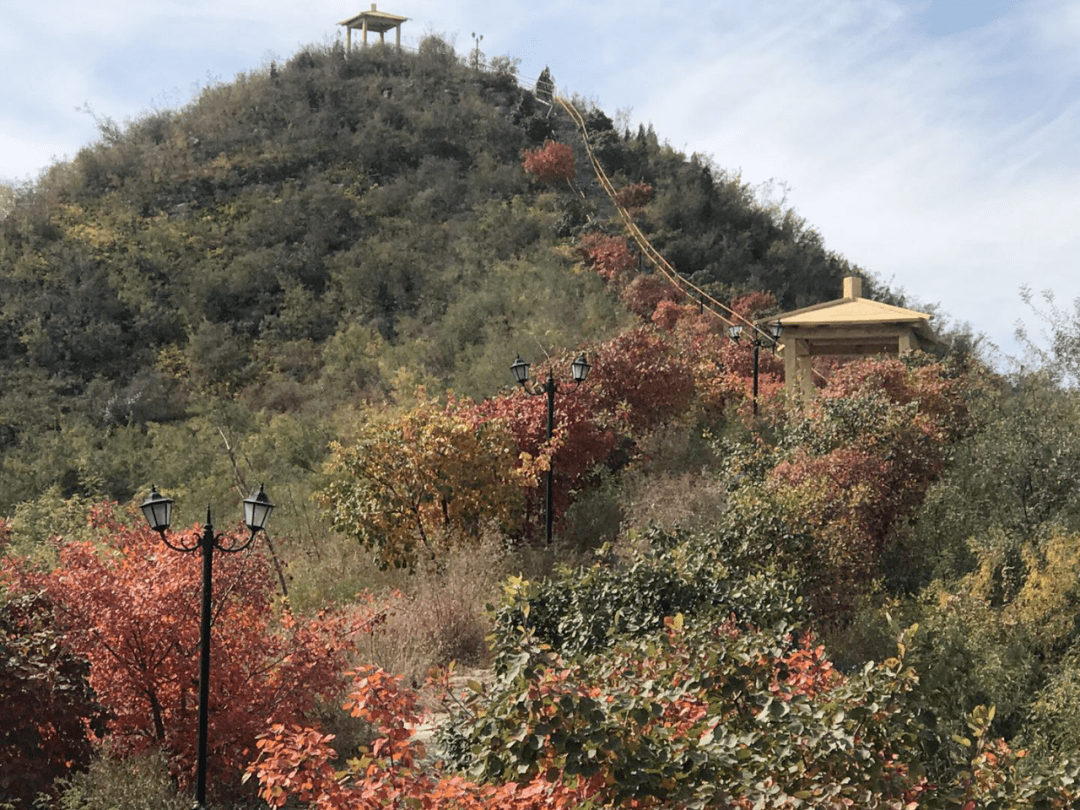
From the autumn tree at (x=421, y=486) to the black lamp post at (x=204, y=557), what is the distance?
5360mm

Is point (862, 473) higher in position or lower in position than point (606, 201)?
lower

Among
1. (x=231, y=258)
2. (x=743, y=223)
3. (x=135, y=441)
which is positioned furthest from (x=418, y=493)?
(x=743, y=223)

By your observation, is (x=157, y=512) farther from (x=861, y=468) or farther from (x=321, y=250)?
(x=321, y=250)

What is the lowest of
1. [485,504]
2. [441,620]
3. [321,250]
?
[441,620]

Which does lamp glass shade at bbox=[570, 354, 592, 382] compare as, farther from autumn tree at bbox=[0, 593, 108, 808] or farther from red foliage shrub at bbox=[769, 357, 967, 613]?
autumn tree at bbox=[0, 593, 108, 808]

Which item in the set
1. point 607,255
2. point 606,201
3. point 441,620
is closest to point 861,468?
point 441,620

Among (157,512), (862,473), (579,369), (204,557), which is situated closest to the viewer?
(204,557)

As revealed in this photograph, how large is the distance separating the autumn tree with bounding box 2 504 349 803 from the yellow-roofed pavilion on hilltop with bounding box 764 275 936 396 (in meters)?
14.5

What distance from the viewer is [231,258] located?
1395 inches

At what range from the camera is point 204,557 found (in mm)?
8453

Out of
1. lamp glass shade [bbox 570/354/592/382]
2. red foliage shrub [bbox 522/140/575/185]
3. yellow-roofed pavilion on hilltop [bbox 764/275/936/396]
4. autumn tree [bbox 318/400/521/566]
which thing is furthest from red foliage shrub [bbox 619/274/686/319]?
autumn tree [bbox 318/400/521/566]

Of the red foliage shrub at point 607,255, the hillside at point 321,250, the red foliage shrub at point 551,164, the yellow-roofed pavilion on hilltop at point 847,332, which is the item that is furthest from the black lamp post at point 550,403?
the red foliage shrub at point 551,164

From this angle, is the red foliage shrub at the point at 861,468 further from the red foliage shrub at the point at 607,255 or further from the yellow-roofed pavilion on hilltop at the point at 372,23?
the yellow-roofed pavilion on hilltop at the point at 372,23

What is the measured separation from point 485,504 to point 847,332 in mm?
10724
